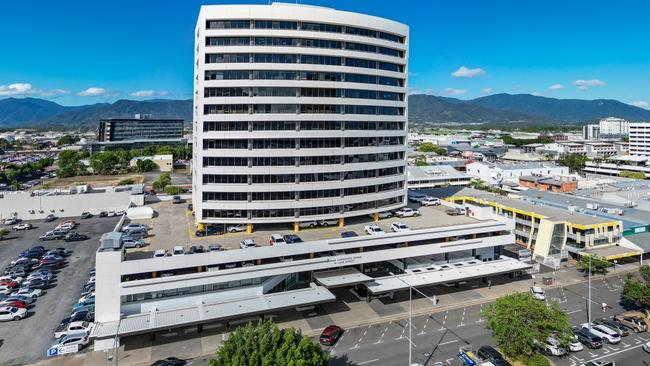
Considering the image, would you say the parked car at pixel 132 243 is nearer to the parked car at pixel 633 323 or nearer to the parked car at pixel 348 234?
the parked car at pixel 348 234

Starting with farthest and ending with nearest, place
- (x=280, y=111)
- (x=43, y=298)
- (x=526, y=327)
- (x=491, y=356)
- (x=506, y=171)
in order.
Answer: (x=506, y=171) → (x=280, y=111) → (x=43, y=298) → (x=491, y=356) → (x=526, y=327)

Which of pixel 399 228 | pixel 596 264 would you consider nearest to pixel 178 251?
pixel 399 228

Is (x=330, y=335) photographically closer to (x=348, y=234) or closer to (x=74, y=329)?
(x=348, y=234)

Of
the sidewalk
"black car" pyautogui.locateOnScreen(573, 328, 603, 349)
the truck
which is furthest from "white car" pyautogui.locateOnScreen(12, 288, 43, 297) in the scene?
"black car" pyautogui.locateOnScreen(573, 328, 603, 349)

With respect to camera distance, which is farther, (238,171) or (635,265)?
(635,265)

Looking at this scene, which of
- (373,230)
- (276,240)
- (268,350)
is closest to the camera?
(268,350)

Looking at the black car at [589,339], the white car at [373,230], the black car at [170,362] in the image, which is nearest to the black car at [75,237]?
the black car at [170,362]

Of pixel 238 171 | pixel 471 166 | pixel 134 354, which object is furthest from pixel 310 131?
pixel 471 166

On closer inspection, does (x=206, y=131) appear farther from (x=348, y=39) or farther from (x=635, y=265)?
(x=635, y=265)
